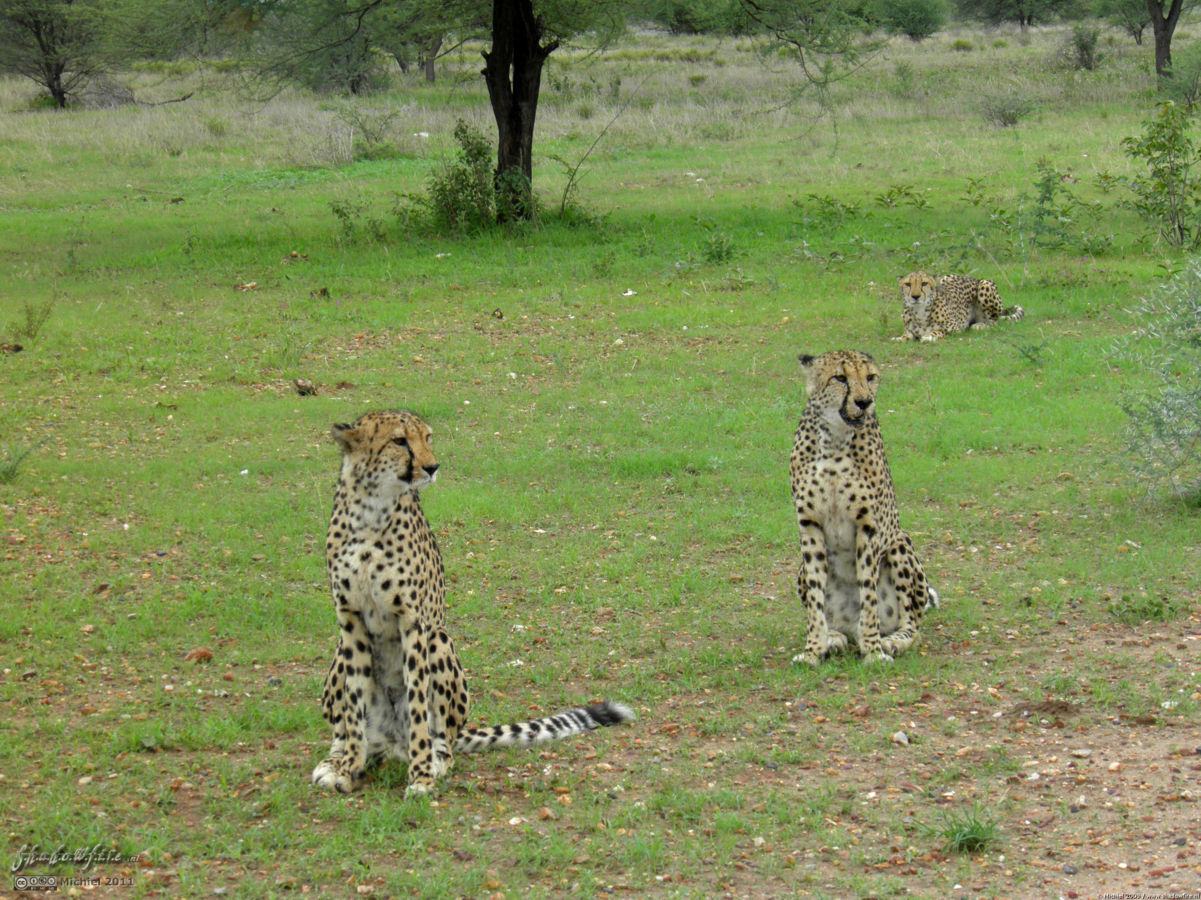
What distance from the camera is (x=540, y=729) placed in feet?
16.7

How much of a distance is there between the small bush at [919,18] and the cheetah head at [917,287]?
3829cm

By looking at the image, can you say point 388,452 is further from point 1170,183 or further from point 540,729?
point 1170,183

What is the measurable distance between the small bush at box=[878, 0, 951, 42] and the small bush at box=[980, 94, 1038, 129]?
73.6 ft

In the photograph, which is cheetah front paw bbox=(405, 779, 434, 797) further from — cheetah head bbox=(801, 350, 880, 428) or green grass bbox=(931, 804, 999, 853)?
cheetah head bbox=(801, 350, 880, 428)

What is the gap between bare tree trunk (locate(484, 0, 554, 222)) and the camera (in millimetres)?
17469

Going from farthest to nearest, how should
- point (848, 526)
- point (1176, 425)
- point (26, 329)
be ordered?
1. point (26, 329)
2. point (1176, 425)
3. point (848, 526)

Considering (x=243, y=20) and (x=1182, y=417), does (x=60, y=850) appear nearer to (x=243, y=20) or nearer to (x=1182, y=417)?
(x=1182, y=417)

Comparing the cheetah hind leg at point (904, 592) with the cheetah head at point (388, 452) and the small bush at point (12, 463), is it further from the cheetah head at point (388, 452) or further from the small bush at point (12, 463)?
the small bush at point (12, 463)

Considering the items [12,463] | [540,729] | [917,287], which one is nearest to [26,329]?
[12,463]

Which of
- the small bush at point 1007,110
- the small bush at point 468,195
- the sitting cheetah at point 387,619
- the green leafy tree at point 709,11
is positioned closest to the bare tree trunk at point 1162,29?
the small bush at point 1007,110

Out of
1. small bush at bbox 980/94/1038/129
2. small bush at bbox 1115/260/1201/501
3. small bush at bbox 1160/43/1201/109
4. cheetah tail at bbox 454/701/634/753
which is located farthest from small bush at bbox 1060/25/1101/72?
cheetah tail at bbox 454/701/634/753

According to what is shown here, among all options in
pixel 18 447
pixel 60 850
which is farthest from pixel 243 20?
pixel 60 850

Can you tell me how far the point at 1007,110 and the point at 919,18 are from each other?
26136mm

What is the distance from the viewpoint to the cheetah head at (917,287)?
12.4 m
